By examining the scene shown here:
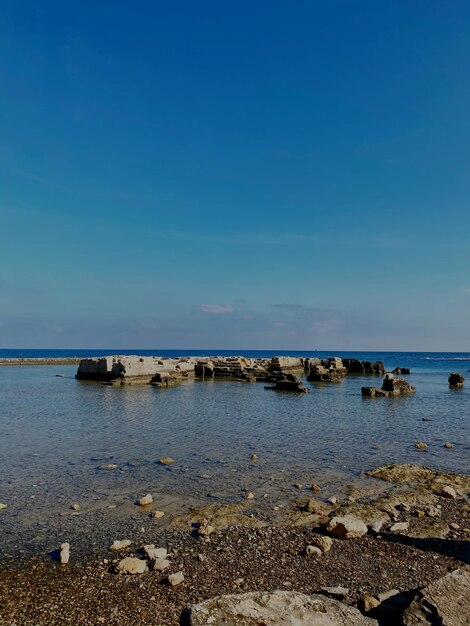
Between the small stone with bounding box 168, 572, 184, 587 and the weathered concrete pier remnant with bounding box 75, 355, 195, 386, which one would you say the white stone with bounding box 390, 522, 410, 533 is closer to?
the small stone with bounding box 168, 572, 184, 587

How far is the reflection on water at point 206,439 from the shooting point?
11539 mm

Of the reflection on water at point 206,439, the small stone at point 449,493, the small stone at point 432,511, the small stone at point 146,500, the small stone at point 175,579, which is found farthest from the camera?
the reflection on water at point 206,439

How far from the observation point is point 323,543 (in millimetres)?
7348

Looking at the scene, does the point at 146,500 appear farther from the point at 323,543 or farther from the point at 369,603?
the point at 369,603

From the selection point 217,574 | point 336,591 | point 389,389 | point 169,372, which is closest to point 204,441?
point 217,574

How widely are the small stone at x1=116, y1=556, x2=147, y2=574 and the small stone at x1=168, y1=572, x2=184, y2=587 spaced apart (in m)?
A: 0.53

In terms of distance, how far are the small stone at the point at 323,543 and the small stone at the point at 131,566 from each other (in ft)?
9.51

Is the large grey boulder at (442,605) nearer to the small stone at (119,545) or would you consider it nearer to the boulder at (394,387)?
the small stone at (119,545)

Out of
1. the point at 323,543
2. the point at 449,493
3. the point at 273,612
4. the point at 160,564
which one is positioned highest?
the point at 273,612

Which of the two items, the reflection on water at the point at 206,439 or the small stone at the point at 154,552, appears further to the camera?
the reflection on water at the point at 206,439

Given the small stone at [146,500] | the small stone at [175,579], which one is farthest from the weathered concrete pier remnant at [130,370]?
the small stone at [175,579]

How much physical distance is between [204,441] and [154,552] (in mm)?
9220

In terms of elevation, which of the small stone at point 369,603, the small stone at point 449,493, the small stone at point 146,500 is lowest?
the small stone at point 449,493

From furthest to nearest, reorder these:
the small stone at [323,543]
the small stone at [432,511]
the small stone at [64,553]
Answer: the small stone at [432,511], the small stone at [323,543], the small stone at [64,553]
